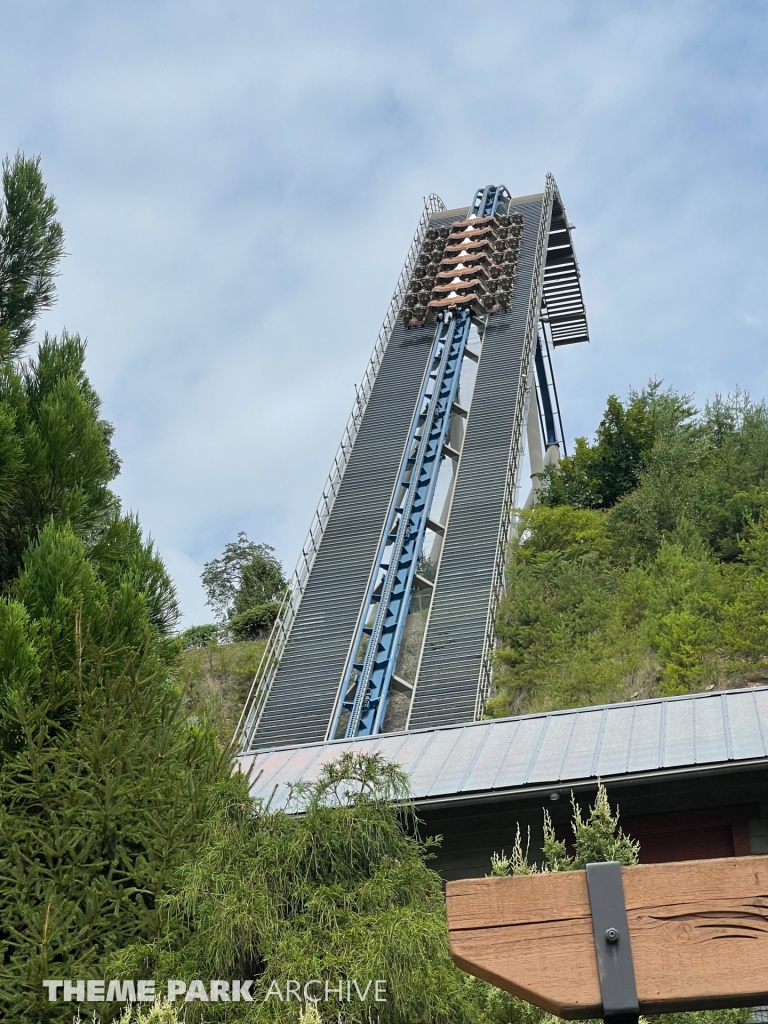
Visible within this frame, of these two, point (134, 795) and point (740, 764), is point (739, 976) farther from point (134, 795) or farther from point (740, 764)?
point (740, 764)

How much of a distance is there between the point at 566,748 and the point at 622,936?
21.5 ft

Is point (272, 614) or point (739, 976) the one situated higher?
point (272, 614)

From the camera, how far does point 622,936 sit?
2871 mm

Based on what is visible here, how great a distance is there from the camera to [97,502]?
859 cm

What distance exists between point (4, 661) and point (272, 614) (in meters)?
25.3

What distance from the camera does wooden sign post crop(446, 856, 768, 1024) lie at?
2.82 metres

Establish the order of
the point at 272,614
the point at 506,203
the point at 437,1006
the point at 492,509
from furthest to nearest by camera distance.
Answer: the point at 506,203 < the point at 272,614 < the point at 492,509 < the point at 437,1006

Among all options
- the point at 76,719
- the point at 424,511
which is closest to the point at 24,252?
the point at 76,719

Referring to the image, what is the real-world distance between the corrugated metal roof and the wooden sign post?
4589 mm

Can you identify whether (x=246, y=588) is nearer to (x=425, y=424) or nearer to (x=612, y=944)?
(x=425, y=424)

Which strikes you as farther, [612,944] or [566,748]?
[566,748]

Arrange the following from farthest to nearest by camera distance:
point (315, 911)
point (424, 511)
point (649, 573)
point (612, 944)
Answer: point (424, 511) < point (649, 573) < point (315, 911) < point (612, 944)

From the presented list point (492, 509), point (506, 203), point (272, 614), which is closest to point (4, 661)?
point (492, 509)

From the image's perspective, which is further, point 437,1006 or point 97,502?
point 97,502
